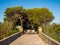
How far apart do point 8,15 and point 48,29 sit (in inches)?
822

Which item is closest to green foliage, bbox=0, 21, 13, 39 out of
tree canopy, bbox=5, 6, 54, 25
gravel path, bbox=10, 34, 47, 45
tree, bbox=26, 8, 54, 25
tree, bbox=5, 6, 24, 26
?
gravel path, bbox=10, 34, 47, 45

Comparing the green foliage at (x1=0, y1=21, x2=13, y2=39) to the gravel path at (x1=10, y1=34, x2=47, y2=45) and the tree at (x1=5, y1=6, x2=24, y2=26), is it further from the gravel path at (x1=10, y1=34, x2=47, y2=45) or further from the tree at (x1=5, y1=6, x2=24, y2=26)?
the tree at (x1=5, y1=6, x2=24, y2=26)

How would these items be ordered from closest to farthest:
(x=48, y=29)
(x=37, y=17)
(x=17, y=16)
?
(x=48, y=29) < (x=17, y=16) < (x=37, y=17)

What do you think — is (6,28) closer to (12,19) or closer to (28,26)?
(12,19)

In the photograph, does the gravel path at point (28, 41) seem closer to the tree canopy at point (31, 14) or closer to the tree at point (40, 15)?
the tree canopy at point (31, 14)

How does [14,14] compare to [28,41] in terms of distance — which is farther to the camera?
[14,14]

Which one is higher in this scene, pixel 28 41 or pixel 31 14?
pixel 31 14

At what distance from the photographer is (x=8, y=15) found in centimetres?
4925

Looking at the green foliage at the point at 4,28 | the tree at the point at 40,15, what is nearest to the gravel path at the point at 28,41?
the green foliage at the point at 4,28

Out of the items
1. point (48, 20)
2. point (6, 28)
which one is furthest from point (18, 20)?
point (6, 28)

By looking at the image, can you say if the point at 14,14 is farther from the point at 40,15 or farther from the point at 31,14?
the point at 40,15

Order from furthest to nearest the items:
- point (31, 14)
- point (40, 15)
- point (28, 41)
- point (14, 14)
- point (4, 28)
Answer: point (31, 14)
point (40, 15)
point (14, 14)
point (4, 28)
point (28, 41)

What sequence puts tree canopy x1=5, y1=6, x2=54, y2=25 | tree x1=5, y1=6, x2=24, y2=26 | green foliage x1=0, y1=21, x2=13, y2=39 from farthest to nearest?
tree canopy x1=5, y1=6, x2=54, y2=25 < tree x1=5, y1=6, x2=24, y2=26 < green foliage x1=0, y1=21, x2=13, y2=39

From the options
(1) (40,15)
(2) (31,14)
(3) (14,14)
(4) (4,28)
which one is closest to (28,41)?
(4) (4,28)
